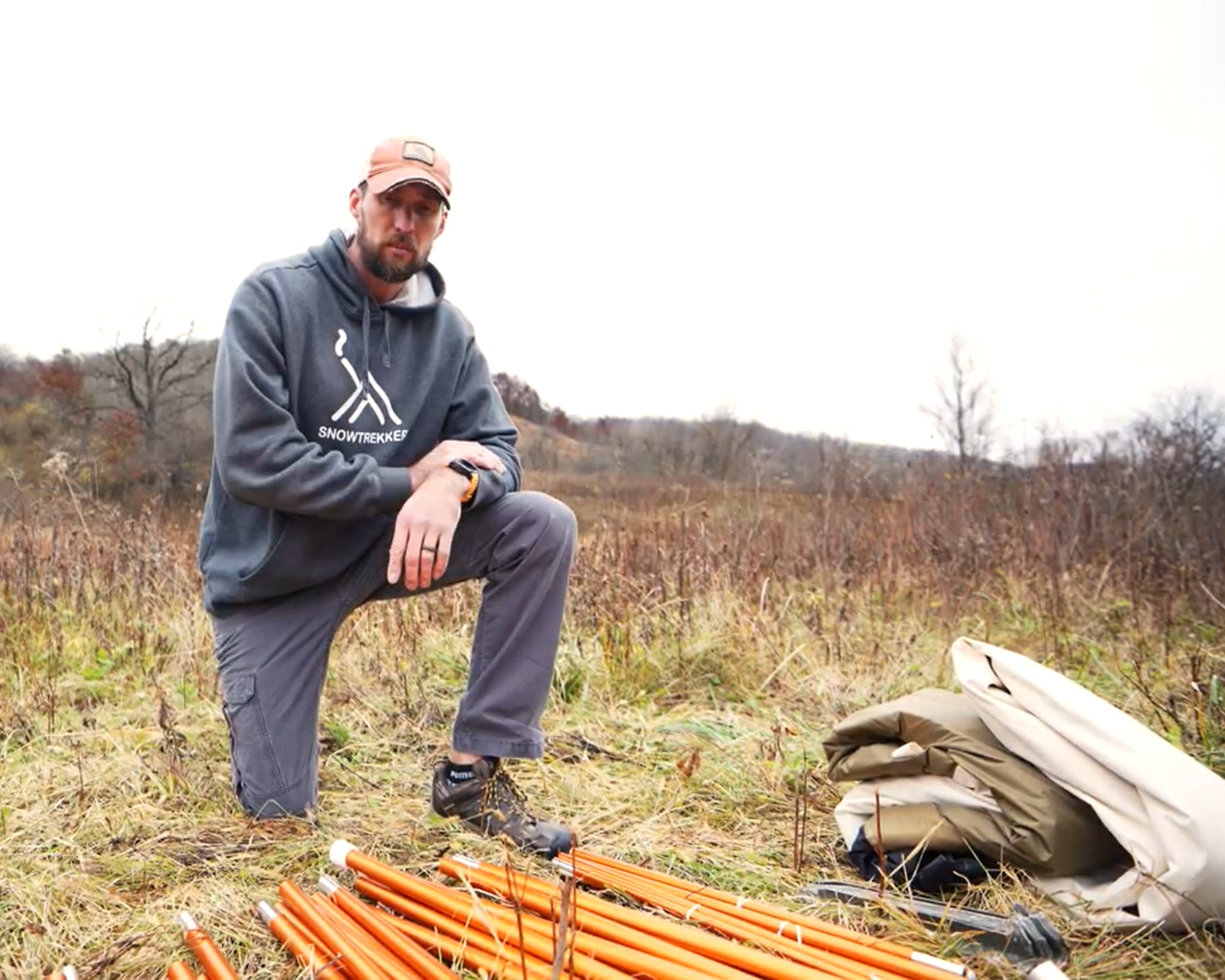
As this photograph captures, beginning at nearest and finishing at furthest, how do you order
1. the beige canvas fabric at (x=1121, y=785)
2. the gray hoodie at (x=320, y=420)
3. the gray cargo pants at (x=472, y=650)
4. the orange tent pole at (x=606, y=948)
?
1. the orange tent pole at (x=606, y=948)
2. the beige canvas fabric at (x=1121, y=785)
3. the gray hoodie at (x=320, y=420)
4. the gray cargo pants at (x=472, y=650)

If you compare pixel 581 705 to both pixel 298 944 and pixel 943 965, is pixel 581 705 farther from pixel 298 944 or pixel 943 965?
pixel 943 965

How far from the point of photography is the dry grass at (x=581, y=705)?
2.21m

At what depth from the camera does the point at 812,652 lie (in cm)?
425

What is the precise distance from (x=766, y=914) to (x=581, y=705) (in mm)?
1929

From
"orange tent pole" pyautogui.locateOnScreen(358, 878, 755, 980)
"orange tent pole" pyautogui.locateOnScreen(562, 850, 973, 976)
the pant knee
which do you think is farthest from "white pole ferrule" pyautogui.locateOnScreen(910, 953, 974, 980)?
the pant knee

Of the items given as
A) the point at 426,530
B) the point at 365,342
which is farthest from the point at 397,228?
the point at 426,530

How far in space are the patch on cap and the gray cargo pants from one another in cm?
103

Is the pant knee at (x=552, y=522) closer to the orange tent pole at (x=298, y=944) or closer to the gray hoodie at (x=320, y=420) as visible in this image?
the gray hoodie at (x=320, y=420)

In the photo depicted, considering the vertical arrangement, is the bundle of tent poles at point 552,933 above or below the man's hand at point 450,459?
below

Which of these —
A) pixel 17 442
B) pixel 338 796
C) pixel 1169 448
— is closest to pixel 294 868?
pixel 338 796

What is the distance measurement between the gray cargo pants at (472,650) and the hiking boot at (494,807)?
0.07 meters

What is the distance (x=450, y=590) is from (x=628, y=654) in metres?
1.31

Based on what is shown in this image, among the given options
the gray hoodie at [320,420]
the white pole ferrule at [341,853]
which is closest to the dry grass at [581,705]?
the white pole ferrule at [341,853]

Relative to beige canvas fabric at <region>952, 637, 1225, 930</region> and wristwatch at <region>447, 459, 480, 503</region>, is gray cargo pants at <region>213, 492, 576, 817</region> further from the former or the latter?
beige canvas fabric at <region>952, 637, 1225, 930</region>
